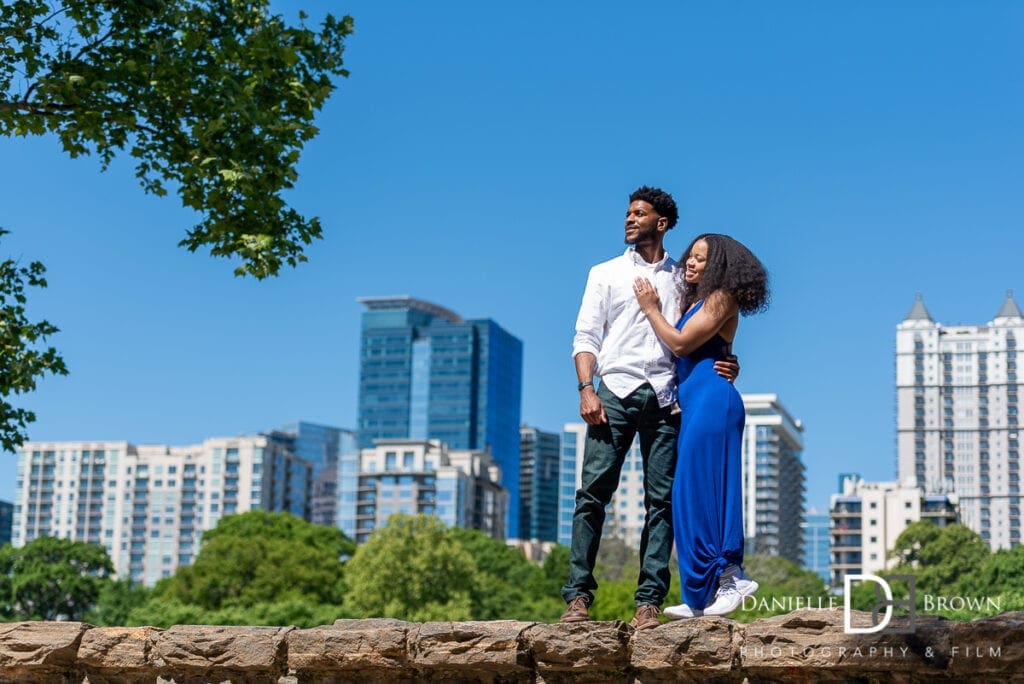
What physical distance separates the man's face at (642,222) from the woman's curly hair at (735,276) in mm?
375

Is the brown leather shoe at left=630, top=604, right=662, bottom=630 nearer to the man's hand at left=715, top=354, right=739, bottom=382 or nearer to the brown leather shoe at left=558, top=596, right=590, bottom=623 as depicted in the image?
the brown leather shoe at left=558, top=596, right=590, bottom=623

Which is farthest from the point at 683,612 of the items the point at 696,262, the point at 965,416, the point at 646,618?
the point at 965,416

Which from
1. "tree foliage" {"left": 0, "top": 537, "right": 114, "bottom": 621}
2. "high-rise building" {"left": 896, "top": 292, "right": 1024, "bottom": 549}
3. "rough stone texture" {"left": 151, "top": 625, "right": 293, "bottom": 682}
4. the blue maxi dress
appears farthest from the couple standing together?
"high-rise building" {"left": 896, "top": 292, "right": 1024, "bottom": 549}

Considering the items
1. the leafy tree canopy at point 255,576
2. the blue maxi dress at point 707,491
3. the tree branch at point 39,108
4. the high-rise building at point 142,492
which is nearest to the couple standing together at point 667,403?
the blue maxi dress at point 707,491

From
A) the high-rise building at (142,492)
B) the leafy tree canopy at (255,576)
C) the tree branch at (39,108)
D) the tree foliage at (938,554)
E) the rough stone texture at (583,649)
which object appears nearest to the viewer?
the rough stone texture at (583,649)

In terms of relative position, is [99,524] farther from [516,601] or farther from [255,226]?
[255,226]

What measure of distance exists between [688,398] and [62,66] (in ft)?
27.5

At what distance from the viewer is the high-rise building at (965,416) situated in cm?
15950

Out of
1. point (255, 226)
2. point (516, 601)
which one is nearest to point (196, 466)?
point (516, 601)

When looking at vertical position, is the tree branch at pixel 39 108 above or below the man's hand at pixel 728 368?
above

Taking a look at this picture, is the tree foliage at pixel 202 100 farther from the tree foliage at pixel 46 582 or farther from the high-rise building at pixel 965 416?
the high-rise building at pixel 965 416

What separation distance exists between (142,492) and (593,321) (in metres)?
193

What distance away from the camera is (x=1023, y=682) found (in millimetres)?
Answer: 7520

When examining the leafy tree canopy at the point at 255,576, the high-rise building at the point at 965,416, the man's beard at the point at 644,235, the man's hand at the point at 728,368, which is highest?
the high-rise building at the point at 965,416
